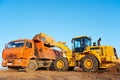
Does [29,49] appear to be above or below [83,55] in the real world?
above

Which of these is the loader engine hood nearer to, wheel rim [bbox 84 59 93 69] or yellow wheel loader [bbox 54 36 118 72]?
yellow wheel loader [bbox 54 36 118 72]

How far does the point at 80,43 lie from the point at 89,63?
2566mm

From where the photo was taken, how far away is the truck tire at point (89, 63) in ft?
58.1

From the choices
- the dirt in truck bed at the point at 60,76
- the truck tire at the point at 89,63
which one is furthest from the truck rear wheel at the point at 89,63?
the dirt in truck bed at the point at 60,76

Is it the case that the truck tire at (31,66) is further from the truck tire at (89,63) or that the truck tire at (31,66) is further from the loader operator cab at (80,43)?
the truck tire at (89,63)

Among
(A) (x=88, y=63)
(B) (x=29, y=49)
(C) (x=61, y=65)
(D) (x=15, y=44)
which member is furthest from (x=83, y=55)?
(D) (x=15, y=44)

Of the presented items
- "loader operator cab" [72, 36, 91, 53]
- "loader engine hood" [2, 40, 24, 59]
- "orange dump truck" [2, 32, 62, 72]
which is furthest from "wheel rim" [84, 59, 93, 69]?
"loader engine hood" [2, 40, 24, 59]

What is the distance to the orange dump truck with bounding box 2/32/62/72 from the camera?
59.8 ft

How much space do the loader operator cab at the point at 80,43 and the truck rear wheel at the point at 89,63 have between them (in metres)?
1.78

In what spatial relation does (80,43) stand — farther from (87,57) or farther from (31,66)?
(31,66)

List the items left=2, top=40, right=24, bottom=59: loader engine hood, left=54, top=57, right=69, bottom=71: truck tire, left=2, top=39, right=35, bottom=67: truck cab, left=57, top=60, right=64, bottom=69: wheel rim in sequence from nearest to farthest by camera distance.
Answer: left=2, top=39, right=35, bottom=67: truck cab → left=2, top=40, right=24, bottom=59: loader engine hood → left=54, top=57, right=69, bottom=71: truck tire → left=57, top=60, right=64, bottom=69: wheel rim

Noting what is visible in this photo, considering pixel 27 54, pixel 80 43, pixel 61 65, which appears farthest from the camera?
pixel 80 43

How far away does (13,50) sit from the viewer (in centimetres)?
1869

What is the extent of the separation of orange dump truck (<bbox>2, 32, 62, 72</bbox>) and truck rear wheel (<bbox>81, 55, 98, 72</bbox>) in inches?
154
